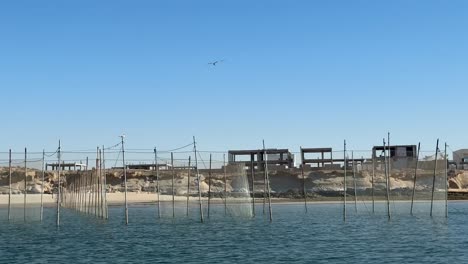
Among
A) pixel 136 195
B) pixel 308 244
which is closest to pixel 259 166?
pixel 136 195

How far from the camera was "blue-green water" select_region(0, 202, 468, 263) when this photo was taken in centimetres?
2925

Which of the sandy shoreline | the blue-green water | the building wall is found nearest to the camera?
the blue-green water

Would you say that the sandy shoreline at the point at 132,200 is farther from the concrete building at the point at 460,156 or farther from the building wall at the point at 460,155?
the building wall at the point at 460,155

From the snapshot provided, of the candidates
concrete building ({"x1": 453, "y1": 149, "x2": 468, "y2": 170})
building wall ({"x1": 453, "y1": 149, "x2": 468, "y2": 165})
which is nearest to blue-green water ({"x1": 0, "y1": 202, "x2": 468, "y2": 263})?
concrete building ({"x1": 453, "y1": 149, "x2": 468, "y2": 170})

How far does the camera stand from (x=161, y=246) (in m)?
34.2

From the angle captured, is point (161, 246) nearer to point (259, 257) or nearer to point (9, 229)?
point (259, 257)

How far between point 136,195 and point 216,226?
4521cm

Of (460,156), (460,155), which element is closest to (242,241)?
(460,156)

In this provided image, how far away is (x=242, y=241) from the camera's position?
119ft

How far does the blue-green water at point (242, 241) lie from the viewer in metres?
29.2

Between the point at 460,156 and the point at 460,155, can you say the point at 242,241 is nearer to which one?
the point at 460,156

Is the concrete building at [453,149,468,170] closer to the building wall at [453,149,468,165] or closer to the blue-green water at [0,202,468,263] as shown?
the building wall at [453,149,468,165]

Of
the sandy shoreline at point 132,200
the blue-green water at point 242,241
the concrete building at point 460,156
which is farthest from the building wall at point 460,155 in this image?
the blue-green water at point 242,241

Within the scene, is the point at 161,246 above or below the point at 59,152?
below
